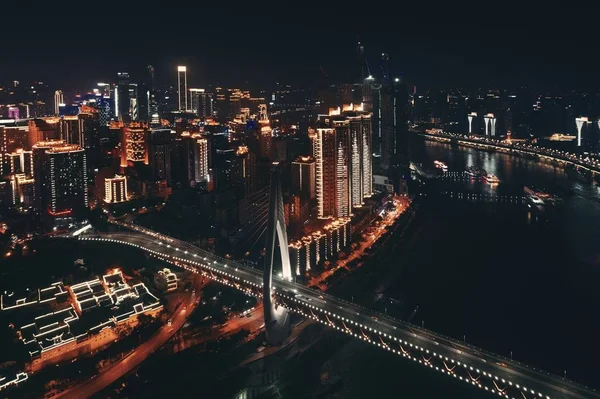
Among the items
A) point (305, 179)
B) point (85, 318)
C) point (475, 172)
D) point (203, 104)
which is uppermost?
point (203, 104)

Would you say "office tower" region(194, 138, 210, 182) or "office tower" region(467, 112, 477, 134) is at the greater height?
"office tower" region(467, 112, 477, 134)

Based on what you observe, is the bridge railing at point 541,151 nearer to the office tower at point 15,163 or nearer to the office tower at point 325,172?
the office tower at point 325,172

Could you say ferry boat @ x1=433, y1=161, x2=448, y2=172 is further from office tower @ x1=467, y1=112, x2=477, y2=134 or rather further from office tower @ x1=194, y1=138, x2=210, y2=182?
office tower @ x1=467, y1=112, x2=477, y2=134

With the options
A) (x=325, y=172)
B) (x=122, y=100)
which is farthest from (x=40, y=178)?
(x=122, y=100)

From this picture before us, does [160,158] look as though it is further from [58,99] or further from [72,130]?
[58,99]

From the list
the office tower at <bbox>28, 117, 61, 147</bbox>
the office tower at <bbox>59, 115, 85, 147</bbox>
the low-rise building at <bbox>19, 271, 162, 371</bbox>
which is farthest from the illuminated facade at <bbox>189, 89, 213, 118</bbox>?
the low-rise building at <bbox>19, 271, 162, 371</bbox>

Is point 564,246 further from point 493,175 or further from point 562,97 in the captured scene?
point 562,97
